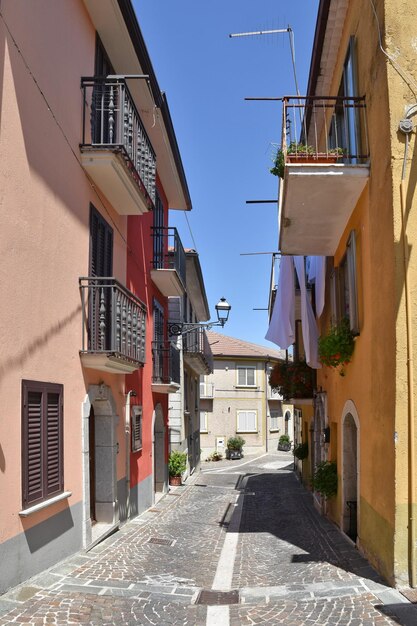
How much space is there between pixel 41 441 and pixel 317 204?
18.0ft

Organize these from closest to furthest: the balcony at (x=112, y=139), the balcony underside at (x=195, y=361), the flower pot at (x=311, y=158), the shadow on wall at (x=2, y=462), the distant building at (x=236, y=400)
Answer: the shadow on wall at (x=2, y=462) < the flower pot at (x=311, y=158) < the balcony at (x=112, y=139) < the balcony underside at (x=195, y=361) < the distant building at (x=236, y=400)

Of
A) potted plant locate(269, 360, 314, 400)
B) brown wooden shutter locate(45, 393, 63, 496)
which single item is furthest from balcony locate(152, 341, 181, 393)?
brown wooden shutter locate(45, 393, 63, 496)

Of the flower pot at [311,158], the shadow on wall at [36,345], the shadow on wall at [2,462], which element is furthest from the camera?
the flower pot at [311,158]

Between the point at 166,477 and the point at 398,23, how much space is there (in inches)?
533

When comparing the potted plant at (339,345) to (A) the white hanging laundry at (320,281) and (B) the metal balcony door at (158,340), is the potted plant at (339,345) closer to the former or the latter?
(A) the white hanging laundry at (320,281)

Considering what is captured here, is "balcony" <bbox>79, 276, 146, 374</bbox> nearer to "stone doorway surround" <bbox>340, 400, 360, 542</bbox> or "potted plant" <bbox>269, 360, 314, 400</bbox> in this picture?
"stone doorway surround" <bbox>340, 400, 360, 542</bbox>

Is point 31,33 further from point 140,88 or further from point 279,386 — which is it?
point 279,386

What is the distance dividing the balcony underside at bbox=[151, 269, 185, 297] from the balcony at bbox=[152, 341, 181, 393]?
1.50 m

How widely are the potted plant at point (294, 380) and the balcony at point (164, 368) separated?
2.82 m

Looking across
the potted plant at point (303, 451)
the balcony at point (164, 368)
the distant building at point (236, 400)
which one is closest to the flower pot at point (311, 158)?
the balcony at point (164, 368)

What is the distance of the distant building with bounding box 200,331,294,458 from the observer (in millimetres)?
42875

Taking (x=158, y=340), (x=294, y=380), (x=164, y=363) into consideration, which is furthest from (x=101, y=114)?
(x=294, y=380)

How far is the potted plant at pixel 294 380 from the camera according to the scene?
15773mm

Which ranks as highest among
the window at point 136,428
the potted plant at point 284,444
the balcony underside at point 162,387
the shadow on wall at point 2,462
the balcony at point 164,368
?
the balcony at point 164,368
